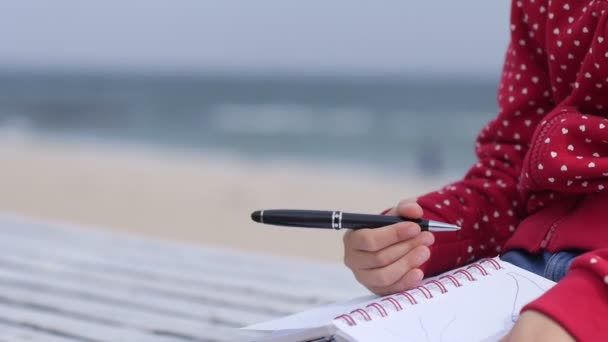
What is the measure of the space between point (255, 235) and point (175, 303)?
2523 millimetres

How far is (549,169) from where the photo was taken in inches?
36.2

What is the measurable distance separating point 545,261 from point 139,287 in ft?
3.74

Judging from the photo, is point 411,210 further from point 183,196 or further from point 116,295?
point 183,196

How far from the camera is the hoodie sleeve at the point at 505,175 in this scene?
1088 millimetres

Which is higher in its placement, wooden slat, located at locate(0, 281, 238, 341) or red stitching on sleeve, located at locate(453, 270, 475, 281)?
wooden slat, located at locate(0, 281, 238, 341)

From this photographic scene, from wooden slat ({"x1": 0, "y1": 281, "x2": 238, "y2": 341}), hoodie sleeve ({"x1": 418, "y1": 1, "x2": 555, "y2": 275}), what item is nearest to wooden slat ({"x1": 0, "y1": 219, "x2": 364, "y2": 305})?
wooden slat ({"x1": 0, "y1": 281, "x2": 238, "y2": 341})

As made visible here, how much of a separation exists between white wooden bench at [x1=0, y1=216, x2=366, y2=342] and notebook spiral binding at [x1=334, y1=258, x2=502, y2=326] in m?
0.62

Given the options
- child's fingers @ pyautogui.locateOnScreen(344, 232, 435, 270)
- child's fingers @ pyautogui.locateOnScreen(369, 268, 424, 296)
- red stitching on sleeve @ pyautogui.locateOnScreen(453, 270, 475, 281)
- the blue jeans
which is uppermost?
child's fingers @ pyautogui.locateOnScreen(344, 232, 435, 270)

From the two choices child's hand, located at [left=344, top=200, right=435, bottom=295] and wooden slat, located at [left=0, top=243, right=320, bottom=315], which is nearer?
child's hand, located at [left=344, top=200, right=435, bottom=295]

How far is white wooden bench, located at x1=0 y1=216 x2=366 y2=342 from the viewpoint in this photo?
1.55 meters

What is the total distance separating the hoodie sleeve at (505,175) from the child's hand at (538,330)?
346mm

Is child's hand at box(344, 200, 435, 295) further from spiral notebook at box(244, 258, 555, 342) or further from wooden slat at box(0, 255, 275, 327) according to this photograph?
wooden slat at box(0, 255, 275, 327)

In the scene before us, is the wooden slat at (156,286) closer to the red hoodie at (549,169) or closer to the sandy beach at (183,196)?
the red hoodie at (549,169)

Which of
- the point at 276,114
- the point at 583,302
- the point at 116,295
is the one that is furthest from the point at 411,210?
the point at 276,114
